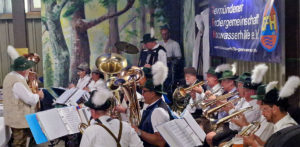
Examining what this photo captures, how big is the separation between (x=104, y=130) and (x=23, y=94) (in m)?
2.92

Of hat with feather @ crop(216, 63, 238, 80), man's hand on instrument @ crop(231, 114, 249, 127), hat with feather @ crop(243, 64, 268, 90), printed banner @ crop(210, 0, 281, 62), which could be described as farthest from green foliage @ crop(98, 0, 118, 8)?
man's hand on instrument @ crop(231, 114, 249, 127)

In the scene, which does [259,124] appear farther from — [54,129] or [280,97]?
[54,129]

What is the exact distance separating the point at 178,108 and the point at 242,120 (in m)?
1.80

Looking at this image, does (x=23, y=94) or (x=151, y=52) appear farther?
(x=151, y=52)

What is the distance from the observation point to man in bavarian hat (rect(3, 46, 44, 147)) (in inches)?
240

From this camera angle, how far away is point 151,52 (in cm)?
923

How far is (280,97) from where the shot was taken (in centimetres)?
363

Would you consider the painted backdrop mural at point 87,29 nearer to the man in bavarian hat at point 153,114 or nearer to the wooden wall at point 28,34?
the wooden wall at point 28,34

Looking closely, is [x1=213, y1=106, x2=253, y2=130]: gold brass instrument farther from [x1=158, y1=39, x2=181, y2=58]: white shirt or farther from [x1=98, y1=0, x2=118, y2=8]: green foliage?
[x1=98, y1=0, x2=118, y2=8]: green foliage

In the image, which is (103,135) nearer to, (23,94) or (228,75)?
(228,75)

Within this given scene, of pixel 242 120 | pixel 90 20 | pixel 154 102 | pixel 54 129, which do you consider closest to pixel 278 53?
pixel 242 120

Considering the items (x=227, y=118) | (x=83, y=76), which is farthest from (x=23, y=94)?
(x=227, y=118)

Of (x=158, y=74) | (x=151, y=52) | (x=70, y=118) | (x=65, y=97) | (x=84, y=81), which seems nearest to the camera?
(x=158, y=74)

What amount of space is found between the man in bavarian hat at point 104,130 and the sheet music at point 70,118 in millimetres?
1083
